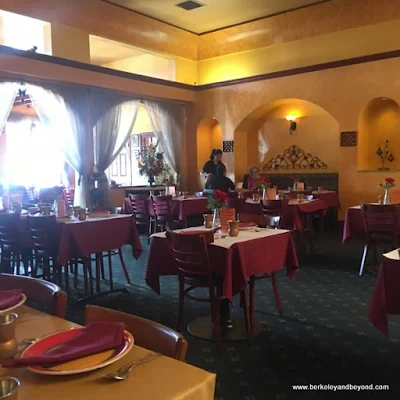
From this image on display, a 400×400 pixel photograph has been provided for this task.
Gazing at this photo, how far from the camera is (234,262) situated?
3.37 meters

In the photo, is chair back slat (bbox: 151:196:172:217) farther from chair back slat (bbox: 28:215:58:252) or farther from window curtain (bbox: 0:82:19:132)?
chair back slat (bbox: 28:215:58:252)

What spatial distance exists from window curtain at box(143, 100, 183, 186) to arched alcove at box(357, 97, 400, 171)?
417 cm

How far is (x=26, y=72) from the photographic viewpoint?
25.4 feet

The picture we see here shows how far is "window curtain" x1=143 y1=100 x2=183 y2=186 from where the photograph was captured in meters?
10.6

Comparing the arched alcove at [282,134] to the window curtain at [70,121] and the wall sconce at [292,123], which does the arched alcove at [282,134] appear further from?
the window curtain at [70,121]

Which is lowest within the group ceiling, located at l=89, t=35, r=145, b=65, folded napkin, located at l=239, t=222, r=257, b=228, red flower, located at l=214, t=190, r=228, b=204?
folded napkin, located at l=239, t=222, r=257, b=228

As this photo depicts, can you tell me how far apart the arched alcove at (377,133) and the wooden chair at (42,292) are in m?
7.90

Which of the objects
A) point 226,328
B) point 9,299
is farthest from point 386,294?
point 9,299

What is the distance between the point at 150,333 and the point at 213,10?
8.93 metres

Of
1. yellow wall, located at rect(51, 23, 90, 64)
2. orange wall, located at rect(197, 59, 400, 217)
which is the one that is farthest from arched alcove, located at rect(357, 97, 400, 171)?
yellow wall, located at rect(51, 23, 90, 64)

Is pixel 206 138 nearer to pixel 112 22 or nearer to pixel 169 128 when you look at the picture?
pixel 169 128

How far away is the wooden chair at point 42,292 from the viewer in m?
1.77

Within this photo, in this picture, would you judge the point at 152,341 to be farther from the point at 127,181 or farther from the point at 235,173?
the point at 127,181

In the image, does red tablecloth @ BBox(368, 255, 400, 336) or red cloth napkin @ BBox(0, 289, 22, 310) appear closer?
red cloth napkin @ BBox(0, 289, 22, 310)
